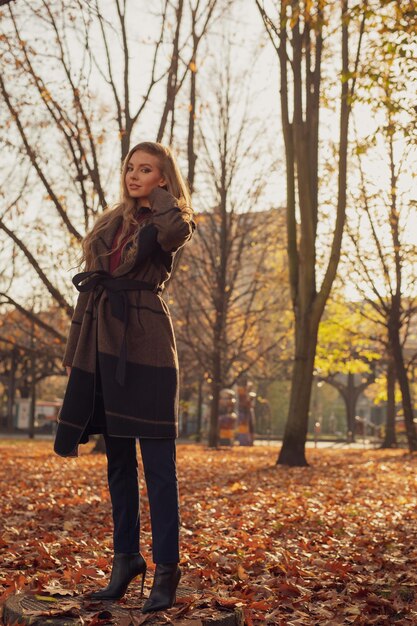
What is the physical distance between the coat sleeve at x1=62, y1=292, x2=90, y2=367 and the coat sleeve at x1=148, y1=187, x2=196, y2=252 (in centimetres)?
44

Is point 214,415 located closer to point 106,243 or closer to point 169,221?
point 106,243

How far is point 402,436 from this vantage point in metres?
45.3

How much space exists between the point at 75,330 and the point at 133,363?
352 millimetres

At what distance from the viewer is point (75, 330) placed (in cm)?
398

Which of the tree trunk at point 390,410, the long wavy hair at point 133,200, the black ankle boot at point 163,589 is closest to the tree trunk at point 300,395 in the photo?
the long wavy hair at point 133,200

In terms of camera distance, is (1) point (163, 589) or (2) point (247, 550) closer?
(1) point (163, 589)

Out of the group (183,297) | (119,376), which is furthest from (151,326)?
(183,297)

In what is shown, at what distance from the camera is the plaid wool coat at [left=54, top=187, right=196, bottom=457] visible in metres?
3.77

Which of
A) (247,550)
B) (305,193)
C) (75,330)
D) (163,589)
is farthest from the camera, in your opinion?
(305,193)

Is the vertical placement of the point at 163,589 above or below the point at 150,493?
below

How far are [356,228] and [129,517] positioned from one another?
76.8ft

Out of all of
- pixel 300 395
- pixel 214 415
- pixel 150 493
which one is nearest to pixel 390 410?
pixel 214 415

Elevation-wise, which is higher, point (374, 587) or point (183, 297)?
point (183, 297)

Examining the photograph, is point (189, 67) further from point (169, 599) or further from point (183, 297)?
point (183, 297)
